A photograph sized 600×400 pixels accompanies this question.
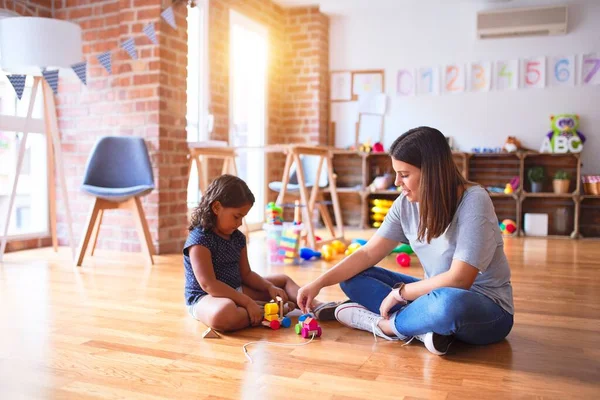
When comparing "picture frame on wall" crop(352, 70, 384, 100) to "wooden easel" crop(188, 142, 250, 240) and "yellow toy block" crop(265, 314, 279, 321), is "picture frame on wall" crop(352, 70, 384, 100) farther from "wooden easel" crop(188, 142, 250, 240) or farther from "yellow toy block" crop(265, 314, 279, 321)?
"yellow toy block" crop(265, 314, 279, 321)

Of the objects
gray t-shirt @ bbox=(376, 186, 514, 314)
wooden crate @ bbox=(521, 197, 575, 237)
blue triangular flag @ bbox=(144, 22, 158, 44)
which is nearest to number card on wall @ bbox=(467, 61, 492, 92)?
wooden crate @ bbox=(521, 197, 575, 237)

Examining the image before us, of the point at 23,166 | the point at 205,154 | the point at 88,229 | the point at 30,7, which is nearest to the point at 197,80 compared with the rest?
the point at 205,154

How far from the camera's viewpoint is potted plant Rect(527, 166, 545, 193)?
5.46 m

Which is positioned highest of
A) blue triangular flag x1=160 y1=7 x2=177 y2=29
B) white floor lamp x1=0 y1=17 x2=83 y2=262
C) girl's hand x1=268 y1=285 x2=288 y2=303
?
blue triangular flag x1=160 y1=7 x2=177 y2=29

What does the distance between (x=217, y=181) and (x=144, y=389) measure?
2.79 ft

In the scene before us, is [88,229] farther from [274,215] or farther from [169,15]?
[169,15]

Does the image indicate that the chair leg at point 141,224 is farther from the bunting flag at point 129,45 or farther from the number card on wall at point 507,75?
the number card on wall at point 507,75

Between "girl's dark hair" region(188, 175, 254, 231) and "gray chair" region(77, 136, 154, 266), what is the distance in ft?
4.68

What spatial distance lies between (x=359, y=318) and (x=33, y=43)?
247cm

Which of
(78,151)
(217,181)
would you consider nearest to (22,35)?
(78,151)

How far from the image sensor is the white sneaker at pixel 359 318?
6.49 ft

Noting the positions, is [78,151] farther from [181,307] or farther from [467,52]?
[467,52]

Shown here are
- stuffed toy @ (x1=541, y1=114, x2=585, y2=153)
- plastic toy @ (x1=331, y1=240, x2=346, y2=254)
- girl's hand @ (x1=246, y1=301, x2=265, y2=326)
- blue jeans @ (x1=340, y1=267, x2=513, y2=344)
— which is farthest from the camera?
stuffed toy @ (x1=541, y1=114, x2=585, y2=153)

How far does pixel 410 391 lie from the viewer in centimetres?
148
